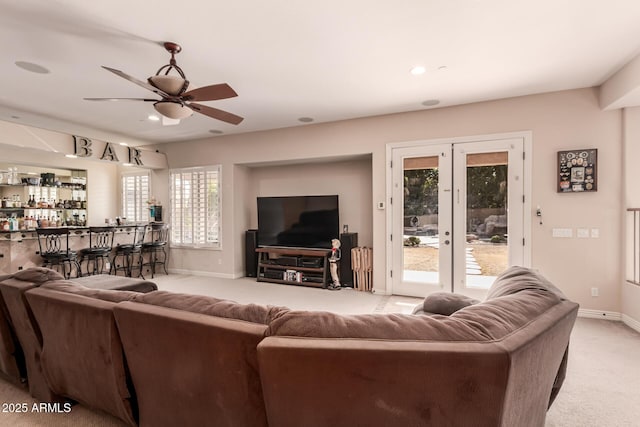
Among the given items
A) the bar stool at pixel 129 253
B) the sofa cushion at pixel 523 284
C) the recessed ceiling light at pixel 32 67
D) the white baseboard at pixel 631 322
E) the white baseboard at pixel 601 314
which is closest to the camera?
the sofa cushion at pixel 523 284

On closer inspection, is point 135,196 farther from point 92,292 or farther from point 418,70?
point 418,70

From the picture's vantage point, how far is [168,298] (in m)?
1.44

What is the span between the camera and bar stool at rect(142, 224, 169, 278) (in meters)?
6.07

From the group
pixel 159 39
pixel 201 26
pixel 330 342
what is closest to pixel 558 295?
pixel 330 342

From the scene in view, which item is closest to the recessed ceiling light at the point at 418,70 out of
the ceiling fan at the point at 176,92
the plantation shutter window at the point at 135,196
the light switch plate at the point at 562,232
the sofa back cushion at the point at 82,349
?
the ceiling fan at the point at 176,92

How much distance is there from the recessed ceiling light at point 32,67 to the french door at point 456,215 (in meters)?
4.41

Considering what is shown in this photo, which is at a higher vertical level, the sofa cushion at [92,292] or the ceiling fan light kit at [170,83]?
the ceiling fan light kit at [170,83]

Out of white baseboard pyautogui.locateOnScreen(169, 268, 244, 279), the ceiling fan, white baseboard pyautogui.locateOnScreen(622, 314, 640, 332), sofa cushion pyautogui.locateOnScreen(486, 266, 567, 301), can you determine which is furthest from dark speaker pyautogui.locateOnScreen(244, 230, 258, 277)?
white baseboard pyautogui.locateOnScreen(622, 314, 640, 332)

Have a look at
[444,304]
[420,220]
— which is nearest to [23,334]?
[444,304]

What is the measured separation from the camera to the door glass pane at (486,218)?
4.12 m

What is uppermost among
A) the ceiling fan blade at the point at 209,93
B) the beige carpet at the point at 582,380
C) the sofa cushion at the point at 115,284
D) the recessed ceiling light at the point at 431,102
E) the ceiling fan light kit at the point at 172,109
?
the recessed ceiling light at the point at 431,102

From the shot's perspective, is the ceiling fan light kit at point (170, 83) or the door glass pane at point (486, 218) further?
the door glass pane at point (486, 218)

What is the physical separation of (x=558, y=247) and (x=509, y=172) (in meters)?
1.13

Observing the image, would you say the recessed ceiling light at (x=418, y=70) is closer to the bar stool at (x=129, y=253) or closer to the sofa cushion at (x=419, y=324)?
the sofa cushion at (x=419, y=324)
